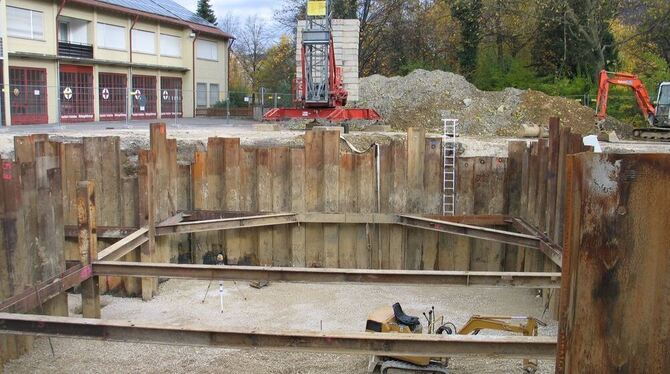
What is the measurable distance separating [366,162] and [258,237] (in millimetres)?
2177

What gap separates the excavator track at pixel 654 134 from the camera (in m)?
24.0

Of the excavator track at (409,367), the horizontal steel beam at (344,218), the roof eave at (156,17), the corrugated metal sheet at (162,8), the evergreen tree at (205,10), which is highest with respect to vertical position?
the evergreen tree at (205,10)

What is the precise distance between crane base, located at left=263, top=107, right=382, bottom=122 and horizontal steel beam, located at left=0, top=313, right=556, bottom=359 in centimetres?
1588

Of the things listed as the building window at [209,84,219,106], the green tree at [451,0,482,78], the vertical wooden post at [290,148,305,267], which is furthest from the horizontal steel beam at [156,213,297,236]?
the building window at [209,84,219,106]

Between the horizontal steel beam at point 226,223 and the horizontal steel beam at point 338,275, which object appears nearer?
the horizontal steel beam at point 338,275

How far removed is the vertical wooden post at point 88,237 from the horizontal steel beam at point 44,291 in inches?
6.4

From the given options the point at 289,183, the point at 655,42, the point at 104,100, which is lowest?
the point at 289,183

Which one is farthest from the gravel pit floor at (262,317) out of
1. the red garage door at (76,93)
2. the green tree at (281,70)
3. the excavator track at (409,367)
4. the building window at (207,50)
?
the building window at (207,50)

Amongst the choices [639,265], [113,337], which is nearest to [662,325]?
[639,265]

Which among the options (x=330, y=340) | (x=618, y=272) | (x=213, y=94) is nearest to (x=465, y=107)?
(x=330, y=340)

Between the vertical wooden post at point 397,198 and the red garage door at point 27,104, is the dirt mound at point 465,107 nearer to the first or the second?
the vertical wooden post at point 397,198

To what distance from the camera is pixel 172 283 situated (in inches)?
406

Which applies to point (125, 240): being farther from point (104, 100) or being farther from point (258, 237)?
point (104, 100)

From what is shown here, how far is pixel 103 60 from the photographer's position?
33969mm
